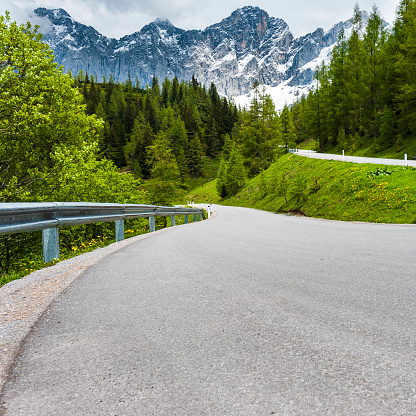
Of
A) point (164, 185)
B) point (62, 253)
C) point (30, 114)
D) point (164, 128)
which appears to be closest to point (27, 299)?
point (62, 253)

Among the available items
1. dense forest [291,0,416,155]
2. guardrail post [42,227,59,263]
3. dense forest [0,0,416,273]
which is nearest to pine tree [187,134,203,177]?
dense forest [0,0,416,273]

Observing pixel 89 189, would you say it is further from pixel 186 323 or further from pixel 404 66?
pixel 404 66

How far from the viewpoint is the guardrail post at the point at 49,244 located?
585 cm

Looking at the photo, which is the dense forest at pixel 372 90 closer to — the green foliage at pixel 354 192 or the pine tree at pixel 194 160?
the green foliage at pixel 354 192

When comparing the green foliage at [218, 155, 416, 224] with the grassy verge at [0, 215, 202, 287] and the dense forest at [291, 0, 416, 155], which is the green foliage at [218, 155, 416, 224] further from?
the dense forest at [291, 0, 416, 155]

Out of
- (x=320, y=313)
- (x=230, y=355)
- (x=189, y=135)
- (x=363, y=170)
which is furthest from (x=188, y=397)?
(x=189, y=135)

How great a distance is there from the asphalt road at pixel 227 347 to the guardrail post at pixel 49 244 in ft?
6.12

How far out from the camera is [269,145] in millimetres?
59812

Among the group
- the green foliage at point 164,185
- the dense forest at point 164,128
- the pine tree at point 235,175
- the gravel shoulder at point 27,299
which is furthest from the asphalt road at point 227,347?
the pine tree at point 235,175

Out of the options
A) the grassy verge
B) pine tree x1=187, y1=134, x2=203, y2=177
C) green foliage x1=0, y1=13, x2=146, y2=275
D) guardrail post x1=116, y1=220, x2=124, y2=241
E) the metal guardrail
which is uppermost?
pine tree x1=187, y1=134, x2=203, y2=177

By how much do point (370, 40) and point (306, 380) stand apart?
6374 cm

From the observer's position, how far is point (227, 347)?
2.30 m

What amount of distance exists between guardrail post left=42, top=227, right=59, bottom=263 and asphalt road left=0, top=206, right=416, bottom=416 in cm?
186

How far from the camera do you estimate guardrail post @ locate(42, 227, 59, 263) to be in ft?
19.2
